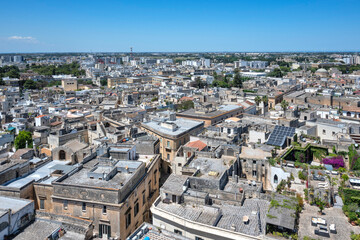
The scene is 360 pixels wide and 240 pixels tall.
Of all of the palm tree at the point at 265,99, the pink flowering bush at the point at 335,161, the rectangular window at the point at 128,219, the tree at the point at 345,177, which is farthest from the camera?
the palm tree at the point at 265,99

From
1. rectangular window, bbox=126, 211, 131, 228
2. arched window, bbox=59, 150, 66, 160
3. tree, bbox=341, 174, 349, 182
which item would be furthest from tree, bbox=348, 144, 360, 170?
arched window, bbox=59, 150, 66, 160

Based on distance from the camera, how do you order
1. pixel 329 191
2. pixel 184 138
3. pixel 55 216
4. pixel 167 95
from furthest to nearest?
1. pixel 167 95
2. pixel 184 138
3. pixel 329 191
4. pixel 55 216

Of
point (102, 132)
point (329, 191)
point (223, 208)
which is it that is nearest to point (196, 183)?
point (223, 208)

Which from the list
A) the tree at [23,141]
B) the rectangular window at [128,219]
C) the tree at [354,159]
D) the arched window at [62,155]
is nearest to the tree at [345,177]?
the tree at [354,159]

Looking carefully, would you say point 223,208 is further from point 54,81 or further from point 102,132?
point 54,81

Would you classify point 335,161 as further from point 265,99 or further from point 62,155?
point 265,99

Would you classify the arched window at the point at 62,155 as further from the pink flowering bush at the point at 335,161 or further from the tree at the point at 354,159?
the tree at the point at 354,159
